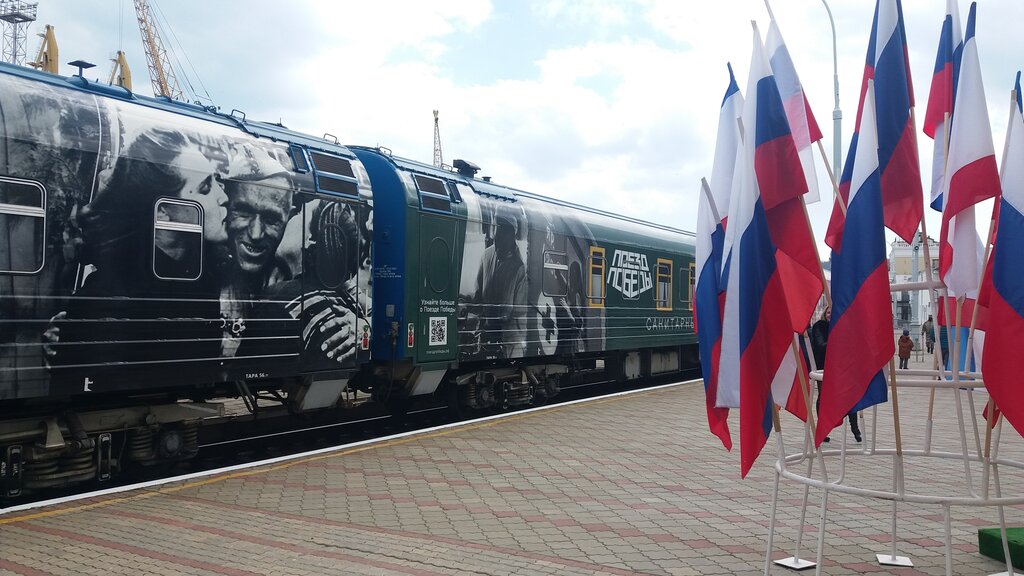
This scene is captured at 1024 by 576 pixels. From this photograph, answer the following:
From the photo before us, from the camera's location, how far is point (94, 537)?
5.61 meters

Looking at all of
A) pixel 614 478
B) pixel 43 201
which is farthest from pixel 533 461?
pixel 43 201

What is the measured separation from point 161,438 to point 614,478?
14.6 ft

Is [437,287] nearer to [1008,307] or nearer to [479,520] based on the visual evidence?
[479,520]

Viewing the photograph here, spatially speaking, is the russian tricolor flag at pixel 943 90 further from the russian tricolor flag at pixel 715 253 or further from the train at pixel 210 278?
the train at pixel 210 278

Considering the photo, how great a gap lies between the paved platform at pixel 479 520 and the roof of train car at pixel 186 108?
3660mm

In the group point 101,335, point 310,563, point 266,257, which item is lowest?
point 310,563

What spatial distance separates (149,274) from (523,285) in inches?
273

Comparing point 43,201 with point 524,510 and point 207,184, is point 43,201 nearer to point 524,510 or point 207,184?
point 207,184

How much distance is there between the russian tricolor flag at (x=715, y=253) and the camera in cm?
471

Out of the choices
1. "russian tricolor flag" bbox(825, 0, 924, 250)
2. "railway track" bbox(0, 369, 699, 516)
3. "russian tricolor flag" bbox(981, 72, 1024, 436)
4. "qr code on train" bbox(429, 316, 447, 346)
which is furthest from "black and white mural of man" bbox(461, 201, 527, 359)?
"russian tricolor flag" bbox(981, 72, 1024, 436)

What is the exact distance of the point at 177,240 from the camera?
781 centimetres

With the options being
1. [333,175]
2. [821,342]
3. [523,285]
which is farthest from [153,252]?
[821,342]

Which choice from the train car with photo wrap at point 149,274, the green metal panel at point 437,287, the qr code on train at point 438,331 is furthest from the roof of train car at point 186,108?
the qr code on train at point 438,331

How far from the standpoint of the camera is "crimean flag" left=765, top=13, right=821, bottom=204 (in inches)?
181
